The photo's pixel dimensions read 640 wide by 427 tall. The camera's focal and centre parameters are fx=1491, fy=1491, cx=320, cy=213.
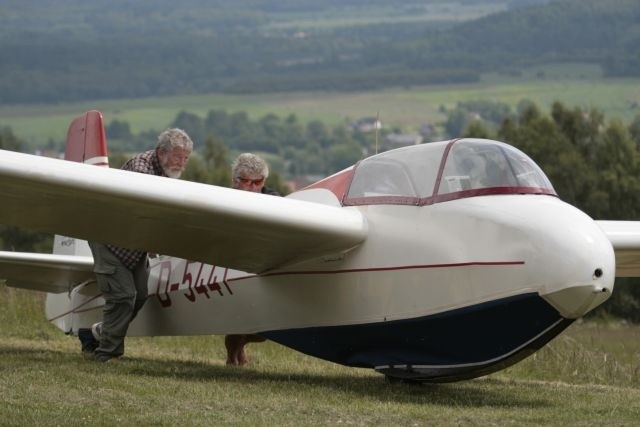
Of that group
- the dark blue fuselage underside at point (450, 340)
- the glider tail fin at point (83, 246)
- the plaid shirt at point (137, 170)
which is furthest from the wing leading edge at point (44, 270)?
the dark blue fuselage underside at point (450, 340)

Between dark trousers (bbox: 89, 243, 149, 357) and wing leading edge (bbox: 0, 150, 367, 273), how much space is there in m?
1.16

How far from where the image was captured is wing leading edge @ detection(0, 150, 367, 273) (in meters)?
10.8

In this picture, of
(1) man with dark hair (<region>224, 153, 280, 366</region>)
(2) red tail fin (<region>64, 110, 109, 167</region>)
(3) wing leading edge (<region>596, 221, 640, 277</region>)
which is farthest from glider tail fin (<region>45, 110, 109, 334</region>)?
(3) wing leading edge (<region>596, 221, 640, 277</region>)

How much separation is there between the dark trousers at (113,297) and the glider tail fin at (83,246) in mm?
1325

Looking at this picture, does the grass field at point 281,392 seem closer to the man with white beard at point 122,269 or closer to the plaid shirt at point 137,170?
the man with white beard at point 122,269

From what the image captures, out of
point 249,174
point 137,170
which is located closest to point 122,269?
point 137,170

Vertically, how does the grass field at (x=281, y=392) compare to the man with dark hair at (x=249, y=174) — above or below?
below

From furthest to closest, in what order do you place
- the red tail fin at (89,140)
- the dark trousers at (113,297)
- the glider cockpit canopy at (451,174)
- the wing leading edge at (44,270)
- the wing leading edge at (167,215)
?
the red tail fin at (89,140), the wing leading edge at (44,270), the dark trousers at (113,297), the glider cockpit canopy at (451,174), the wing leading edge at (167,215)

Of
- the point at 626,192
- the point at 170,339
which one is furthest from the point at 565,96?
the point at 170,339

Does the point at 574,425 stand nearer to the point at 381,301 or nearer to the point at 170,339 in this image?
the point at 381,301

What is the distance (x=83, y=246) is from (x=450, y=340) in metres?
5.10

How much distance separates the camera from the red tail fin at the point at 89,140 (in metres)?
14.8

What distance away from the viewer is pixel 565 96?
7402 inches

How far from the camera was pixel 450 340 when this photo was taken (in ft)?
38.1
